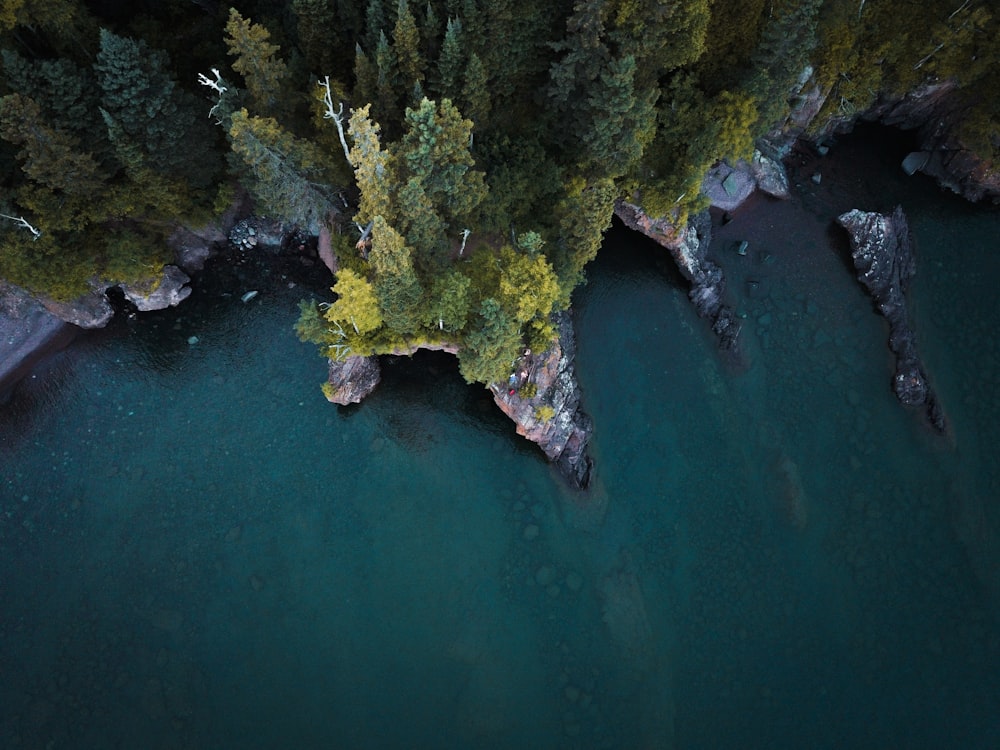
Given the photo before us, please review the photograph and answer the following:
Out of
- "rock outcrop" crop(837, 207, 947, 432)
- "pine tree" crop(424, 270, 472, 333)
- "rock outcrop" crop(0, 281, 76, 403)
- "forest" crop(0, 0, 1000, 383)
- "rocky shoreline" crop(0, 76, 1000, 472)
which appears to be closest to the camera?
"forest" crop(0, 0, 1000, 383)

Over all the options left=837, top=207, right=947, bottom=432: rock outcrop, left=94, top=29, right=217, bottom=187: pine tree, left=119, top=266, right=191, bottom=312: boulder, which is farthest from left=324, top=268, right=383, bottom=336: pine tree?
left=837, top=207, right=947, bottom=432: rock outcrop

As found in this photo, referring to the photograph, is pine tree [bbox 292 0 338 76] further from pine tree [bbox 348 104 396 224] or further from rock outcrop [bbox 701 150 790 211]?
rock outcrop [bbox 701 150 790 211]

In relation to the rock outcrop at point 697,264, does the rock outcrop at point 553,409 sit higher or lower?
lower

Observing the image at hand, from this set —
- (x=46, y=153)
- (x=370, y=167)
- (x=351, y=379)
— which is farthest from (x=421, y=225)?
(x=46, y=153)

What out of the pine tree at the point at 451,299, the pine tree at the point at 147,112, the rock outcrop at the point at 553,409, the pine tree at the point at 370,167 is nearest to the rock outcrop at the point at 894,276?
the rock outcrop at the point at 553,409

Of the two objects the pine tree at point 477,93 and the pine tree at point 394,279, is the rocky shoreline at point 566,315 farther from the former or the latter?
the pine tree at point 477,93

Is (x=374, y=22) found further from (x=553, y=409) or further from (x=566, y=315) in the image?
(x=553, y=409)
